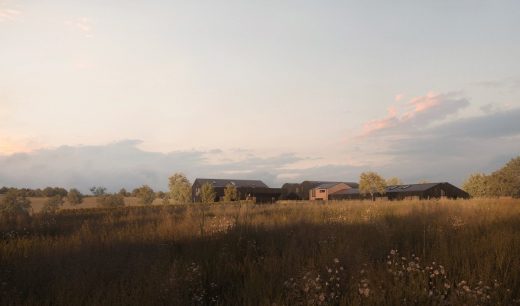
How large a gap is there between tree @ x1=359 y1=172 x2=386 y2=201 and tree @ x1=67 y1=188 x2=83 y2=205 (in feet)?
168

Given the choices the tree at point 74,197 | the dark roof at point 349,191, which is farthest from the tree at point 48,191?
the dark roof at point 349,191

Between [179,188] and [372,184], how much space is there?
33.3 metres

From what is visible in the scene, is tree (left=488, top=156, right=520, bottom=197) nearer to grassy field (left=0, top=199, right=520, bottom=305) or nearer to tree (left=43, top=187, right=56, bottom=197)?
grassy field (left=0, top=199, right=520, bottom=305)

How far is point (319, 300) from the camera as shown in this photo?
4297 millimetres

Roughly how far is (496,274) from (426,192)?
60.1 meters

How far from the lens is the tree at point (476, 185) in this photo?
6475cm

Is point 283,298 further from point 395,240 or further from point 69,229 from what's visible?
point 69,229

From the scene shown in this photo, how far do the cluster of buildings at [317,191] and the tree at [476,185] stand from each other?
2795mm

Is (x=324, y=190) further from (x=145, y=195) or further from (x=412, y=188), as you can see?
(x=145, y=195)

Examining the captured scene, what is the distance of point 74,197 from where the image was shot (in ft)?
236

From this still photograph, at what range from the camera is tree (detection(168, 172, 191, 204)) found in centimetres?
6938

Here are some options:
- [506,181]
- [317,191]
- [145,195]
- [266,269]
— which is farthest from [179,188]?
[266,269]

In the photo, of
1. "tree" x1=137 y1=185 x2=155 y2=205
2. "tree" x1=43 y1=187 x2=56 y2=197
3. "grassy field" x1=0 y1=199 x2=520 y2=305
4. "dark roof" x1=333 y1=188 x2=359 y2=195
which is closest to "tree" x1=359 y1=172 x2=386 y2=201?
"dark roof" x1=333 y1=188 x2=359 y2=195

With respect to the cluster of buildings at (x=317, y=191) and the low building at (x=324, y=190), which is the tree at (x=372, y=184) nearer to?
the cluster of buildings at (x=317, y=191)
